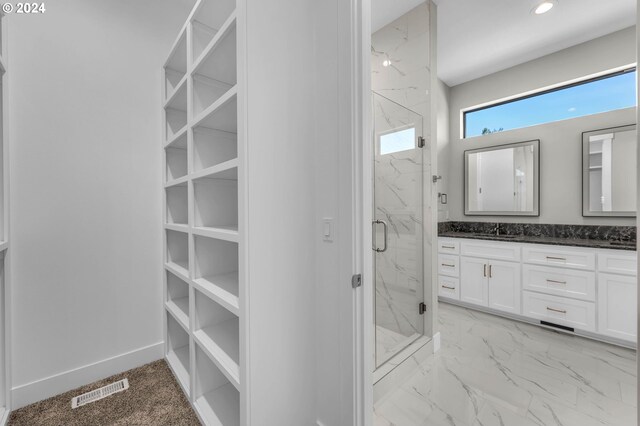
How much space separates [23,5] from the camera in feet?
5.25

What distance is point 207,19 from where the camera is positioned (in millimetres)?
→ 1506

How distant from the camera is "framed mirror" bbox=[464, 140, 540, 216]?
315 cm

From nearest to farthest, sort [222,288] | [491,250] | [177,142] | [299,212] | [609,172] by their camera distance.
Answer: [299,212]
[222,288]
[177,142]
[609,172]
[491,250]

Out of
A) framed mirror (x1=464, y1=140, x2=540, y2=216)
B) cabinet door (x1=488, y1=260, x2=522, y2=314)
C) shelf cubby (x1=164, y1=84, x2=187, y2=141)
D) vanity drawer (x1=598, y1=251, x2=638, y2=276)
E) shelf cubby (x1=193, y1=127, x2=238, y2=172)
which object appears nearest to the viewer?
shelf cubby (x1=193, y1=127, x2=238, y2=172)

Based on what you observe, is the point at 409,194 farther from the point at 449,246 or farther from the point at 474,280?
the point at 474,280

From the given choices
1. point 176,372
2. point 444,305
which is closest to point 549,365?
point 444,305

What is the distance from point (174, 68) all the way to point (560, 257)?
3804mm

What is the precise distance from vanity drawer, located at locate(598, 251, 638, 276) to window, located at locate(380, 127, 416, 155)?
1912mm

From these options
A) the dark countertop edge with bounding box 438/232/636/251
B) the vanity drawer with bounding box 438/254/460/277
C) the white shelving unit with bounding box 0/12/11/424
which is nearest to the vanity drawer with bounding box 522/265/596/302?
the dark countertop edge with bounding box 438/232/636/251

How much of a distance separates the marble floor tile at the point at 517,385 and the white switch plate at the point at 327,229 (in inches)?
45.5

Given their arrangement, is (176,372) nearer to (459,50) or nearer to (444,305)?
(444,305)

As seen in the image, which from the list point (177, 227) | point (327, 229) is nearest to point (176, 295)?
point (177, 227)

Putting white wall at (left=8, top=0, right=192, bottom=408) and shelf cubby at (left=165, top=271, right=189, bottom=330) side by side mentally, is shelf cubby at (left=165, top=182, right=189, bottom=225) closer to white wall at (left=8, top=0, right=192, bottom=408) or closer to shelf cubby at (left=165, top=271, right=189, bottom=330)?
white wall at (left=8, top=0, right=192, bottom=408)

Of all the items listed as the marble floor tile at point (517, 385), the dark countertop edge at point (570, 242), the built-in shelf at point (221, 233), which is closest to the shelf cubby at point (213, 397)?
the built-in shelf at point (221, 233)
